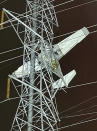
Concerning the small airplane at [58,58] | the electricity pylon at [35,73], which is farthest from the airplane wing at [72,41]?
the electricity pylon at [35,73]

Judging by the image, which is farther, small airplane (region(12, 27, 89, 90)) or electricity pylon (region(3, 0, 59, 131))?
small airplane (region(12, 27, 89, 90))

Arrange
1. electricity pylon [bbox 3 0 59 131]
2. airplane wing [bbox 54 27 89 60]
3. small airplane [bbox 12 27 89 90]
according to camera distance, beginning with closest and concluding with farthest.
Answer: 1. electricity pylon [bbox 3 0 59 131]
2. small airplane [bbox 12 27 89 90]
3. airplane wing [bbox 54 27 89 60]

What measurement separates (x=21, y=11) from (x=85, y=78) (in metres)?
3.68

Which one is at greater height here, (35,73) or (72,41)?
(72,41)

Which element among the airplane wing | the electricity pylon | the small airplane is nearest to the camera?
the electricity pylon

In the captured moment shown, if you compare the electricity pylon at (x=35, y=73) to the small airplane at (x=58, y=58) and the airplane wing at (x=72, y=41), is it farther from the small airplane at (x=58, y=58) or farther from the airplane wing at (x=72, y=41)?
the airplane wing at (x=72, y=41)

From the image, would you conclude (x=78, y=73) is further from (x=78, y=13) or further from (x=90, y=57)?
(x=78, y=13)

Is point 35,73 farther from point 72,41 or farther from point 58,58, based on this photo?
point 72,41

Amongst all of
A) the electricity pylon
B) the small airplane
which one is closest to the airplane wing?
the small airplane

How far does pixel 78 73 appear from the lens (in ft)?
26.0

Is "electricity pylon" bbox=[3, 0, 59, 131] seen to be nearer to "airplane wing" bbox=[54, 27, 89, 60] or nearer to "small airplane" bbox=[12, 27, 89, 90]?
"small airplane" bbox=[12, 27, 89, 90]

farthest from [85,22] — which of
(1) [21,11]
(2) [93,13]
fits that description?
(1) [21,11]

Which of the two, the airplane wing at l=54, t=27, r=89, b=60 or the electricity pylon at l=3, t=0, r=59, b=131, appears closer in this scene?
the electricity pylon at l=3, t=0, r=59, b=131

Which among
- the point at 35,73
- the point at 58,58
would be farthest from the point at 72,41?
the point at 35,73
